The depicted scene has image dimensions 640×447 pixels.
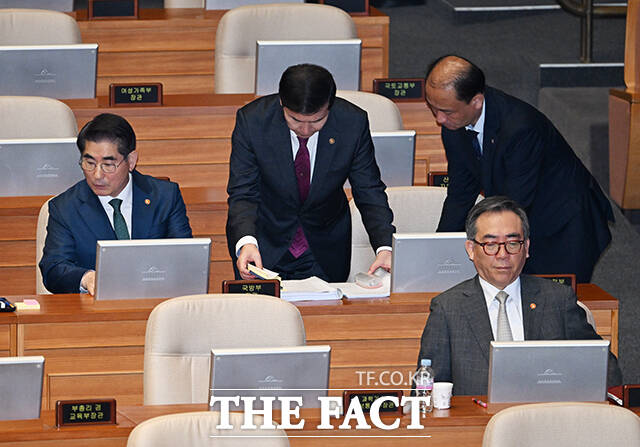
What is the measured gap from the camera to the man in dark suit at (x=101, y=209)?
408 cm

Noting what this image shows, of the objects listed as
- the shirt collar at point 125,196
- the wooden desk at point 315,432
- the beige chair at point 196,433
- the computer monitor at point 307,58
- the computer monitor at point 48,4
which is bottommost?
the wooden desk at point 315,432

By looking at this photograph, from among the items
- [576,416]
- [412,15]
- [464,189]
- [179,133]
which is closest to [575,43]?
[412,15]

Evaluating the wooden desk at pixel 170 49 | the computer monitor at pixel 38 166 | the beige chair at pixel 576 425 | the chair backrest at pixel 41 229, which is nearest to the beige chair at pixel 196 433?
the beige chair at pixel 576 425

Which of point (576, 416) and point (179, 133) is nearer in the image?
point (576, 416)

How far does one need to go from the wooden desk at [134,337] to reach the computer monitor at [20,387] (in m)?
0.64

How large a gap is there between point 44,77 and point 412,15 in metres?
4.13

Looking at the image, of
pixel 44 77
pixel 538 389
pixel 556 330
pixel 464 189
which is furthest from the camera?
pixel 44 77

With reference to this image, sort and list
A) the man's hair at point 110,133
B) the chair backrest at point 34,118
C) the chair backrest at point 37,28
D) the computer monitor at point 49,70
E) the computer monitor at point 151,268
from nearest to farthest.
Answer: the computer monitor at point 151,268
the man's hair at point 110,133
the chair backrest at point 34,118
the computer monitor at point 49,70
the chair backrest at point 37,28

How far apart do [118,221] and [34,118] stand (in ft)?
3.10

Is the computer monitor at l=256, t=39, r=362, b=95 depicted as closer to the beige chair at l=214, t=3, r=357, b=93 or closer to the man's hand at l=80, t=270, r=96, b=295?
the beige chair at l=214, t=3, r=357, b=93

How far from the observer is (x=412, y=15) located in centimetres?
906

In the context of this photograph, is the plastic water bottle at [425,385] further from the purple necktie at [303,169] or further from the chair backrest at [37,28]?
the chair backrest at [37,28]

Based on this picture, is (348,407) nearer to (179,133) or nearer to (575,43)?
(179,133)

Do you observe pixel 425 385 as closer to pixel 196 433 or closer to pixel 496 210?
pixel 496 210
